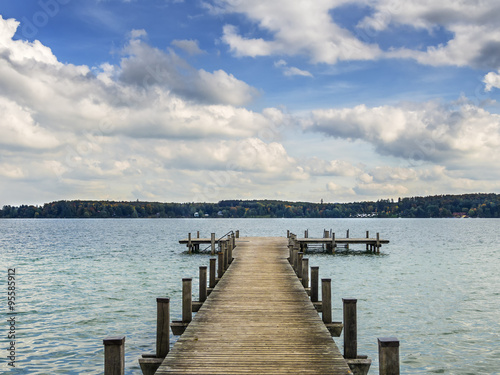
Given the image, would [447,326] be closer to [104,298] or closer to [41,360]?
[41,360]

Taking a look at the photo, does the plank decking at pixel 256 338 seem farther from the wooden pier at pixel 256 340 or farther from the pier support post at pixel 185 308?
the pier support post at pixel 185 308

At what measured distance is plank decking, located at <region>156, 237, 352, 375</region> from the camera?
777cm

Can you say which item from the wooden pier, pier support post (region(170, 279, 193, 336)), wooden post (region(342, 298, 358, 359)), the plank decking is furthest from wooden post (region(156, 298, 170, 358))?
wooden post (region(342, 298, 358, 359))

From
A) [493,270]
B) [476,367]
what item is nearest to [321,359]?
[476,367]

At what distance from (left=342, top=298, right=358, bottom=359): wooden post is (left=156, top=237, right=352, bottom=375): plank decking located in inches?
16.6

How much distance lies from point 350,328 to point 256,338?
2.00 m

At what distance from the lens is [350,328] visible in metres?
9.38

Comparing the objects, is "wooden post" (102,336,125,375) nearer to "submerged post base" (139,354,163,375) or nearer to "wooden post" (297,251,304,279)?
"submerged post base" (139,354,163,375)

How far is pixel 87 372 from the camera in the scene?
11.6 m

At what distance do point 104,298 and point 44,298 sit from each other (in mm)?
3057

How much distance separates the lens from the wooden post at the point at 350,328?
9.34 m

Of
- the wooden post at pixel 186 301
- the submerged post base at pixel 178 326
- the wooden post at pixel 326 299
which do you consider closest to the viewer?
the wooden post at pixel 326 299

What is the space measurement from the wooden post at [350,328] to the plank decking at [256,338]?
1.38 feet

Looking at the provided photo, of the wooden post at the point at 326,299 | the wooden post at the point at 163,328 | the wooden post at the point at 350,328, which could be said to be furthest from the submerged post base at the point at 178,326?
the wooden post at the point at 350,328
